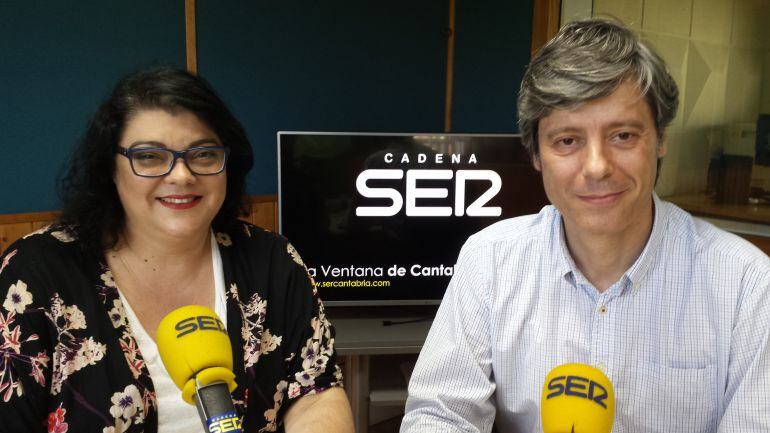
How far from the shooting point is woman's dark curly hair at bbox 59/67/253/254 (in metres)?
1.45

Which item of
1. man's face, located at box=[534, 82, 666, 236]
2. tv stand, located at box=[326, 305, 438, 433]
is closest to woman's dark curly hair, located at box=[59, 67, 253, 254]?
man's face, located at box=[534, 82, 666, 236]

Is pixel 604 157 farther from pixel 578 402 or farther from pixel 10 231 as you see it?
pixel 10 231

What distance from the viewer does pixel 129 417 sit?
1352 millimetres

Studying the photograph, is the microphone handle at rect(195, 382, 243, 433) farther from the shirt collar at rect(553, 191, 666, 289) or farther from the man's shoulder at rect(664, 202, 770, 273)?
the man's shoulder at rect(664, 202, 770, 273)

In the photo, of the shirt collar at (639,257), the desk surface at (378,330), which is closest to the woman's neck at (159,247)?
the shirt collar at (639,257)

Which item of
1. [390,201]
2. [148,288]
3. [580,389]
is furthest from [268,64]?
[580,389]

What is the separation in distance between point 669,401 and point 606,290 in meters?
0.25

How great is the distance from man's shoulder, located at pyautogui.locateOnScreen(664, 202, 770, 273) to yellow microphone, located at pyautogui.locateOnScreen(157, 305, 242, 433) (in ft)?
3.14

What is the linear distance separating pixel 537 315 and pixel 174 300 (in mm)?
852

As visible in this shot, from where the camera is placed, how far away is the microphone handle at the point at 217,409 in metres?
0.84

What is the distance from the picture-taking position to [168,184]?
4.65ft

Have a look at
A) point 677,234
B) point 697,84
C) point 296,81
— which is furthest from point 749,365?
point 296,81

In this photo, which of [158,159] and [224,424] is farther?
[158,159]

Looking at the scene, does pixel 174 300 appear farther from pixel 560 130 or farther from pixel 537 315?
pixel 560 130
